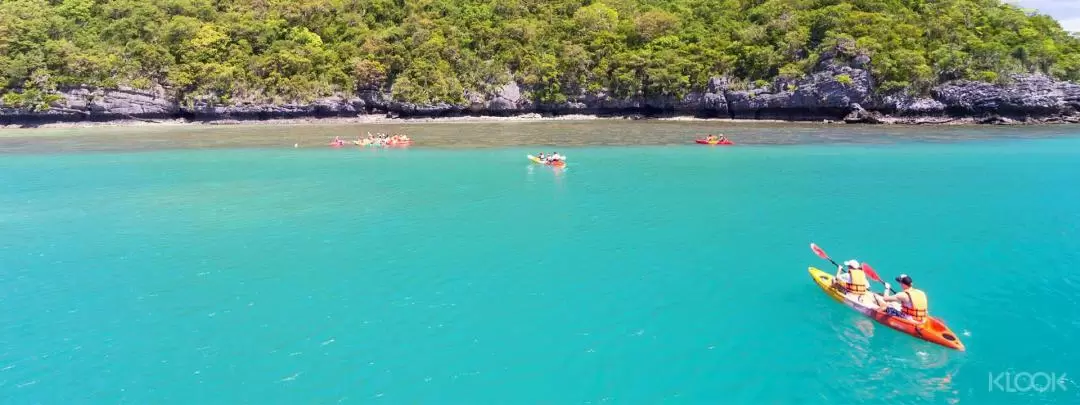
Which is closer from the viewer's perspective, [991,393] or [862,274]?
[991,393]

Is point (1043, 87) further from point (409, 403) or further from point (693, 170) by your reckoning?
point (409, 403)

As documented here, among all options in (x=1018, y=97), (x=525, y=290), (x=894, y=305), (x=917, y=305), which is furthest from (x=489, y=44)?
(x=917, y=305)

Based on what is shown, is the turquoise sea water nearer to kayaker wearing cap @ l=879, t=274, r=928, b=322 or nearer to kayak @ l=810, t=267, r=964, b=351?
kayak @ l=810, t=267, r=964, b=351

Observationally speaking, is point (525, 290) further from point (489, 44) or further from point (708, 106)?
point (489, 44)

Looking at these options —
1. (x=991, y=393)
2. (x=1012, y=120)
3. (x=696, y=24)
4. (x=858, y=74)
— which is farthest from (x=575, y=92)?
(x=991, y=393)

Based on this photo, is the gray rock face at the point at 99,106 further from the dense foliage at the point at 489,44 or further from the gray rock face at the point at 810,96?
the gray rock face at the point at 810,96

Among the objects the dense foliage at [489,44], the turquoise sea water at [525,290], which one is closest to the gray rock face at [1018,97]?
the dense foliage at [489,44]
